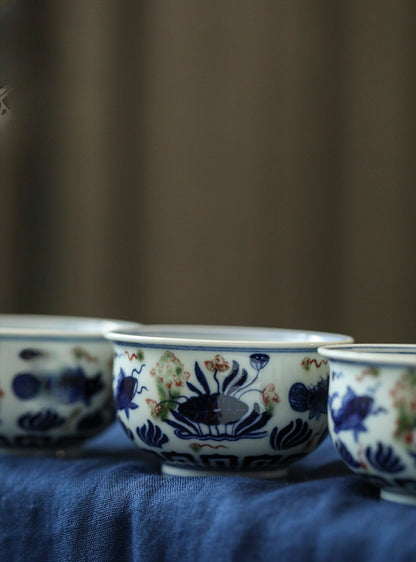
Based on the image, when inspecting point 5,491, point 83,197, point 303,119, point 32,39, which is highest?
point 32,39

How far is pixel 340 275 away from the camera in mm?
1438

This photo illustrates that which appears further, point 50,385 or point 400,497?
point 50,385

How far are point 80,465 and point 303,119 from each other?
1.00m

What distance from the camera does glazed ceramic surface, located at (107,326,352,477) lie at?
444mm

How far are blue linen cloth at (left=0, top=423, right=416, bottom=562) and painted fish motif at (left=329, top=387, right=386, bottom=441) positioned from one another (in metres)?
0.03

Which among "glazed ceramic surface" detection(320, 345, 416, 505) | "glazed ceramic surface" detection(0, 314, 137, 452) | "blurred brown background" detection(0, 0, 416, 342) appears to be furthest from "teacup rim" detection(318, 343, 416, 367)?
"blurred brown background" detection(0, 0, 416, 342)

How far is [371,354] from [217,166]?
3.43ft

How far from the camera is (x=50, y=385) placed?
0.53m

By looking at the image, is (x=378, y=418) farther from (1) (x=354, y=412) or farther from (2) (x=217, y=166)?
(2) (x=217, y=166)

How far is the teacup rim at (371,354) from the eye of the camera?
14.8 inches

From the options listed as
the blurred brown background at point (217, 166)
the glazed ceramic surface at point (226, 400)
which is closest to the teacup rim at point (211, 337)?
the glazed ceramic surface at point (226, 400)

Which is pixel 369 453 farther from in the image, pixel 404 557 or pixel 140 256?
pixel 140 256

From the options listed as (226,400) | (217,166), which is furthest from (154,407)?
(217,166)

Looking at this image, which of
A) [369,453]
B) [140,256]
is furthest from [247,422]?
[140,256]
